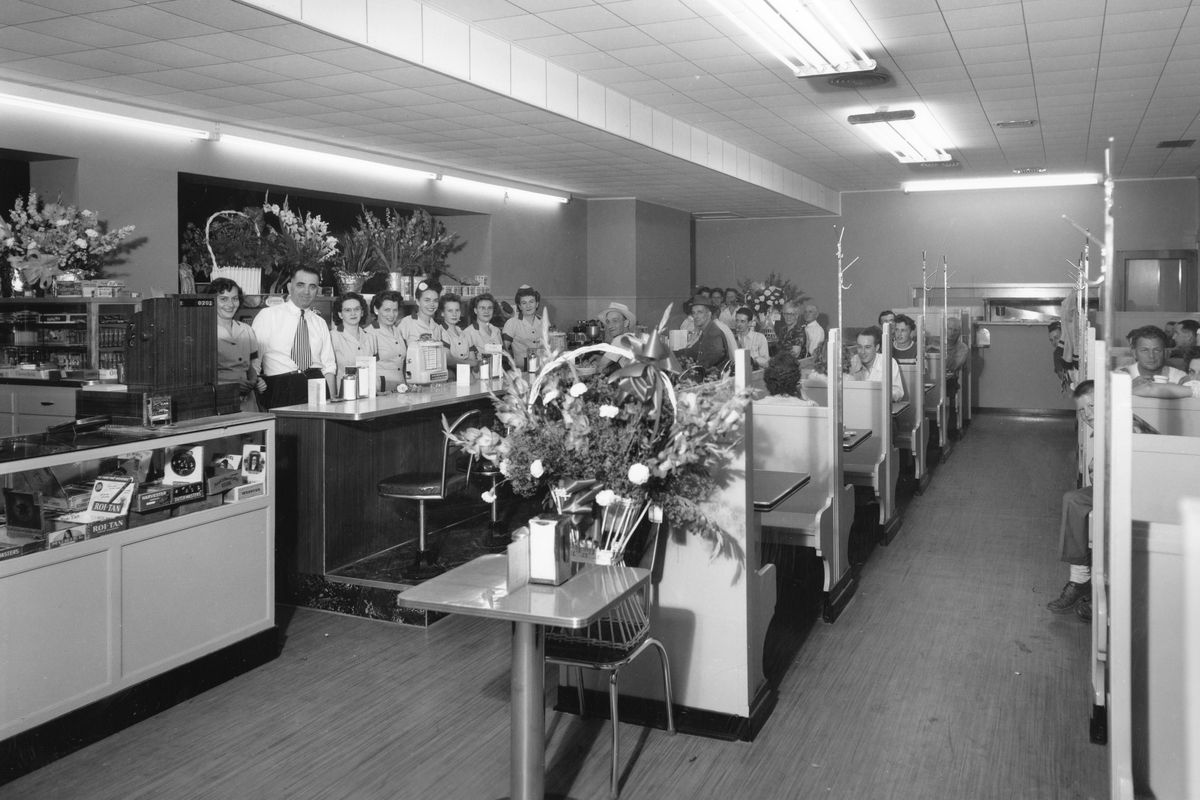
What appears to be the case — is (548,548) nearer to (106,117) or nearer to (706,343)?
(106,117)

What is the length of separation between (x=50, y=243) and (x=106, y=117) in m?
1.08

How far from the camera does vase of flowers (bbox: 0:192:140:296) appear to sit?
639cm

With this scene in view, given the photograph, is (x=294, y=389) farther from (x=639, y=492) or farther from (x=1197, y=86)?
(x=1197, y=86)

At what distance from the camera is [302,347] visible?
6.75 meters

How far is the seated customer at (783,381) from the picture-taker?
18.4 ft

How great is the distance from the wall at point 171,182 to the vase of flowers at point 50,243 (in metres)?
0.31

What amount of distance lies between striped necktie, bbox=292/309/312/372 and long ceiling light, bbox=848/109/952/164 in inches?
201

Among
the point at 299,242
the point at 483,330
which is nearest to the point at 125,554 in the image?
the point at 299,242

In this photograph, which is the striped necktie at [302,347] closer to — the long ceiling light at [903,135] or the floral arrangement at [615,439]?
the floral arrangement at [615,439]

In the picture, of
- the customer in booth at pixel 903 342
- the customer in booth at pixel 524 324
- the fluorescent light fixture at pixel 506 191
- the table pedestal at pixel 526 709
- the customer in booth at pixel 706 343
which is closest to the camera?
the table pedestal at pixel 526 709

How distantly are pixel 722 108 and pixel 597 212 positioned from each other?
15.7 ft

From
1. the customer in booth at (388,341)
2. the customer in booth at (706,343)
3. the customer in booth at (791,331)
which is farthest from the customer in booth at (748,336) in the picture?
the customer in booth at (388,341)

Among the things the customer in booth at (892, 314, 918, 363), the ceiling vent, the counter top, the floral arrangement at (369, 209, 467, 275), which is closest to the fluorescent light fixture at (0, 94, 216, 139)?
the floral arrangement at (369, 209, 467, 275)

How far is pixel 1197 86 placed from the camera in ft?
25.3
